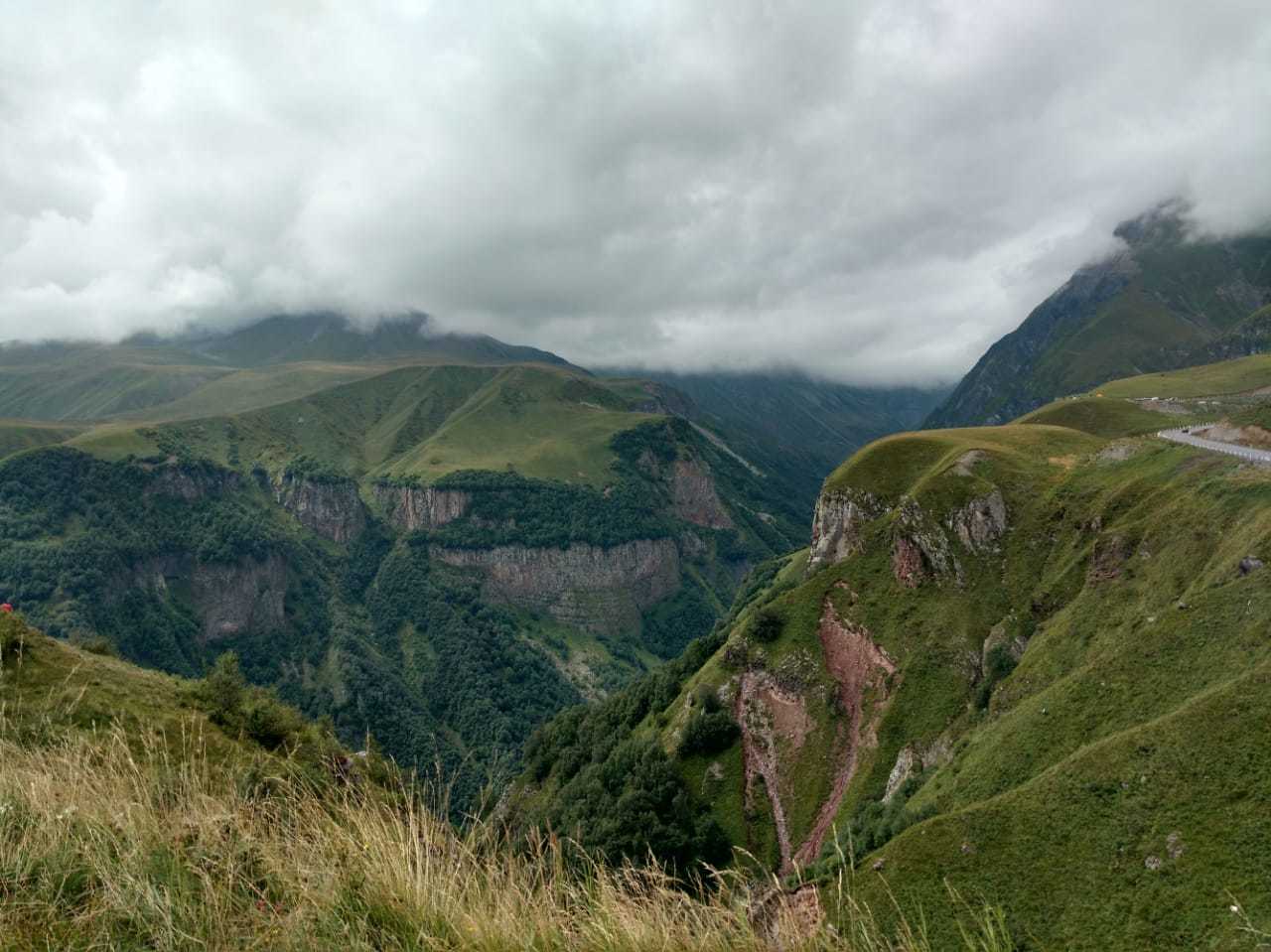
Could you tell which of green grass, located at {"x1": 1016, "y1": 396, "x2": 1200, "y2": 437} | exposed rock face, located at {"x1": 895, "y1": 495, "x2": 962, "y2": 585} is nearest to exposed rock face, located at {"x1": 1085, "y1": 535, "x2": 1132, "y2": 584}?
exposed rock face, located at {"x1": 895, "y1": 495, "x2": 962, "y2": 585}

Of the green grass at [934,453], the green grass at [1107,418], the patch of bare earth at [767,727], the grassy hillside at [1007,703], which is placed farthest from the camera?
the green grass at [1107,418]

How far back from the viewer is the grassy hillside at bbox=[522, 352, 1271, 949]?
1104 inches

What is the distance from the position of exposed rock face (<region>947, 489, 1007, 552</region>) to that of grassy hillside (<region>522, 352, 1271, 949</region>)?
0.24m

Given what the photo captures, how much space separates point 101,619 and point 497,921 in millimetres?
224112

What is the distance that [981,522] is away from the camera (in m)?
74.3

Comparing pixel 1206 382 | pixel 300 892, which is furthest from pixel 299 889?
pixel 1206 382

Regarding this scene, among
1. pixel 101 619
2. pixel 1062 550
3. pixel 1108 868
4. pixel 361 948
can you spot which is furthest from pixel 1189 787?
pixel 101 619

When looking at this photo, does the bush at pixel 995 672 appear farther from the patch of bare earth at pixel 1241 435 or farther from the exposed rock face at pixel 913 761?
the patch of bare earth at pixel 1241 435

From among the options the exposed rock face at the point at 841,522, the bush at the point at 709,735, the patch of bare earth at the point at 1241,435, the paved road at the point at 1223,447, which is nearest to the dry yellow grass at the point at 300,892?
the paved road at the point at 1223,447

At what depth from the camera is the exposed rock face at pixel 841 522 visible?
88250 mm

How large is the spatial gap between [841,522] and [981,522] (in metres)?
20.0

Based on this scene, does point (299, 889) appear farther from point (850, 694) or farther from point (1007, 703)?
point (850, 694)

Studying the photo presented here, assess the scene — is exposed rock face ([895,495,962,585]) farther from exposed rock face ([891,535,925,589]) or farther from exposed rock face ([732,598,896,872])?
exposed rock face ([732,598,896,872])

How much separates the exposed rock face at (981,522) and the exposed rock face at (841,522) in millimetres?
13316
